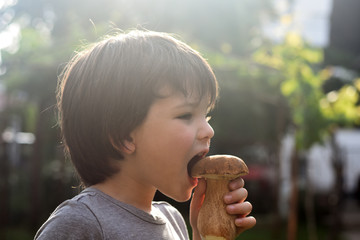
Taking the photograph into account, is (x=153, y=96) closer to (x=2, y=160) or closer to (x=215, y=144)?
(x=2, y=160)

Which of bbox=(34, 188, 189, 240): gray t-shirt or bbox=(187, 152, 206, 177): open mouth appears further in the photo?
bbox=(187, 152, 206, 177): open mouth

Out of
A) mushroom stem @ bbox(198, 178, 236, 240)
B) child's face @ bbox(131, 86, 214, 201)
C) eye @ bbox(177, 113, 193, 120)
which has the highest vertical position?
eye @ bbox(177, 113, 193, 120)

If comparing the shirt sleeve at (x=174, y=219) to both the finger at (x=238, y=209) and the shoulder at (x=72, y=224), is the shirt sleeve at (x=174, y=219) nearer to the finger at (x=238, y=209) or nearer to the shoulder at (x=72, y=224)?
the finger at (x=238, y=209)

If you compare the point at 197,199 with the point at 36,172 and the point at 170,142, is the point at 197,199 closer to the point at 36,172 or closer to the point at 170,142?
the point at 170,142

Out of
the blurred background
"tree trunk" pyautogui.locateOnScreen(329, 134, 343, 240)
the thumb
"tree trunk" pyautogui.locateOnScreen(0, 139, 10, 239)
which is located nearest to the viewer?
the thumb

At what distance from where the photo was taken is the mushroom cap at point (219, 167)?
154cm

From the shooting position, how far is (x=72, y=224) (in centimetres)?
138

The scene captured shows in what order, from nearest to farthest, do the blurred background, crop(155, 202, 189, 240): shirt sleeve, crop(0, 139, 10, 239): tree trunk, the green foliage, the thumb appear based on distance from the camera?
the thumb, crop(155, 202, 189, 240): shirt sleeve, the green foliage, the blurred background, crop(0, 139, 10, 239): tree trunk

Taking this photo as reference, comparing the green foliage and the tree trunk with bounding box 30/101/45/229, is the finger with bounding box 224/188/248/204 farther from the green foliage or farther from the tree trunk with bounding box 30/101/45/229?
the tree trunk with bounding box 30/101/45/229

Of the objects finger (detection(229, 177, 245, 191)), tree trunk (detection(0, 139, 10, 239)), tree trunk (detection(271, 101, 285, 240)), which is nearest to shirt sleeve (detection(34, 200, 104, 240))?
finger (detection(229, 177, 245, 191))

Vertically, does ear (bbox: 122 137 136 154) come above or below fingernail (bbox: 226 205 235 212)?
above

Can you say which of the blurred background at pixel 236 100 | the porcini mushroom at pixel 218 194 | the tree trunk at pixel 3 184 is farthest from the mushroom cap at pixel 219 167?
the tree trunk at pixel 3 184

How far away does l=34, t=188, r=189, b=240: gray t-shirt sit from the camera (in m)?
1.38

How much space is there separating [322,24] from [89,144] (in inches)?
1110
